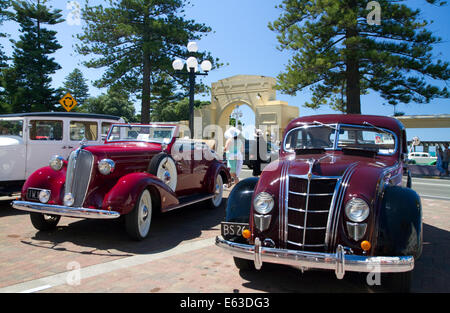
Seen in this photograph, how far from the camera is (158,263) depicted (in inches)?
164

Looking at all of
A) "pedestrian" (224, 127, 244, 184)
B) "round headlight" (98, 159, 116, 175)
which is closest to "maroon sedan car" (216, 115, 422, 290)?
"round headlight" (98, 159, 116, 175)

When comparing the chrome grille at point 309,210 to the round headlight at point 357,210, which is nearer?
the round headlight at point 357,210

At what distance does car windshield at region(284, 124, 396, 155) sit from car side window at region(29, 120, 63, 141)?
5388 mm

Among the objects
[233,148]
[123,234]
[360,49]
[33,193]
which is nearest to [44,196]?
[33,193]

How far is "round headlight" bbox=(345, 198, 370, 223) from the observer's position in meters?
3.18

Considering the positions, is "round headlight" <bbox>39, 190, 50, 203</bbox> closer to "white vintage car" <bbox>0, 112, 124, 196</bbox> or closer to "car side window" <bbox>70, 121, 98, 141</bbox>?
"white vintage car" <bbox>0, 112, 124, 196</bbox>

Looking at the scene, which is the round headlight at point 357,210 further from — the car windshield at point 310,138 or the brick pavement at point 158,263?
the car windshield at point 310,138

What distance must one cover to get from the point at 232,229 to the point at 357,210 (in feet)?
4.02

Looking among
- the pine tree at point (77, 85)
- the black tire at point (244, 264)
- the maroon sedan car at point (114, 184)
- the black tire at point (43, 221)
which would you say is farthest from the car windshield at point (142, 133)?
the pine tree at point (77, 85)

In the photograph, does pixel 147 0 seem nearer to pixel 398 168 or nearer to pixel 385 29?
pixel 385 29

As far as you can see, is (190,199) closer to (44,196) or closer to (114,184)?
(114,184)

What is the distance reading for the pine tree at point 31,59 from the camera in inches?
1069

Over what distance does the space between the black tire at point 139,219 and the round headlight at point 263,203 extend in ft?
6.86
